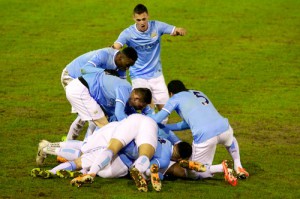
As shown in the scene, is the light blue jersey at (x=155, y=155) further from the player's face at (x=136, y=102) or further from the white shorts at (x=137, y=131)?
the player's face at (x=136, y=102)

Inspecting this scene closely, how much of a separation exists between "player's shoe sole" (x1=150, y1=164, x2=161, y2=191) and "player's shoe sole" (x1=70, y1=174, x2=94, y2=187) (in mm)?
931

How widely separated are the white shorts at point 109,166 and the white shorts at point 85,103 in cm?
166

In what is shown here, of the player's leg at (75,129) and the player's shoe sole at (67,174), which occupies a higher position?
the player's leg at (75,129)

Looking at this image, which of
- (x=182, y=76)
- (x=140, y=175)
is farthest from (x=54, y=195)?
(x=182, y=76)

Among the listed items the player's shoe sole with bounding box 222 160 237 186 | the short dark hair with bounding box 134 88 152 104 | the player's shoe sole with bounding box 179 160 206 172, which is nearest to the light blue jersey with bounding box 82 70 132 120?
the short dark hair with bounding box 134 88 152 104

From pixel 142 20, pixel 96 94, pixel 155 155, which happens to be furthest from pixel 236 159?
pixel 142 20

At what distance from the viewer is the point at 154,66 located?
18.3 m

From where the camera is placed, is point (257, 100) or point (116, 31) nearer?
point (257, 100)

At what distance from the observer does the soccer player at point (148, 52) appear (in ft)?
59.5

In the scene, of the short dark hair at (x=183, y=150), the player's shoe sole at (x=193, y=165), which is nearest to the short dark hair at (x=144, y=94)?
the short dark hair at (x=183, y=150)

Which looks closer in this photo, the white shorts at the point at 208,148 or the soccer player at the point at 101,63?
the white shorts at the point at 208,148

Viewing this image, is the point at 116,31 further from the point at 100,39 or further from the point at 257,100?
the point at 257,100

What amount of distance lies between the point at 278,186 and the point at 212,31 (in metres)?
15.1

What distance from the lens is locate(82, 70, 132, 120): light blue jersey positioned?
15.4 m
